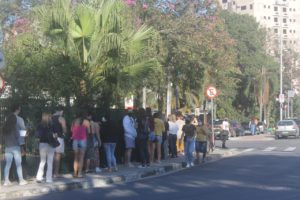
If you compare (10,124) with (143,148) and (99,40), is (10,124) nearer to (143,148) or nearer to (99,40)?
(99,40)

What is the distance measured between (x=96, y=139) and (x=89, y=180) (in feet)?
5.95

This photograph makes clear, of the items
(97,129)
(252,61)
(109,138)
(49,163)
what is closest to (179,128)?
(109,138)

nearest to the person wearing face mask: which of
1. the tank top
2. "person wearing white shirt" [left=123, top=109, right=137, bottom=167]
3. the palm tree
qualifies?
"person wearing white shirt" [left=123, top=109, right=137, bottom=167]

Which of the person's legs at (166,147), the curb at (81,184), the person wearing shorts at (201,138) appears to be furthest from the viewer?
the person's legs at (166,147)

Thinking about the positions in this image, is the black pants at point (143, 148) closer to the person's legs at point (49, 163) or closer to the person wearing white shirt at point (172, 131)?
the person wearing white shirt at point (172, 131)

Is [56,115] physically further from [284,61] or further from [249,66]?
[284,61]

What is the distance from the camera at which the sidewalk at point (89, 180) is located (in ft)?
48.0

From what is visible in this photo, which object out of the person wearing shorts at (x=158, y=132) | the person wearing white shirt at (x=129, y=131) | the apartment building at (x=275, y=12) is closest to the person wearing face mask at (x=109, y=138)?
the person wearing white shirt at (x=129, y=131)

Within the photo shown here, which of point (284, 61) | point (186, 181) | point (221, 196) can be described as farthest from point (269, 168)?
point (284, 61)

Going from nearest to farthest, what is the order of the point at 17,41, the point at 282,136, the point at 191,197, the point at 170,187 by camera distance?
→ 1. the point at 191,197
2. the point at 170,187
3. the point at 17,41
4. the point at 282,136

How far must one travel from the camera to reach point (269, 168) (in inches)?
787

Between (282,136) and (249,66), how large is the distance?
24.5m

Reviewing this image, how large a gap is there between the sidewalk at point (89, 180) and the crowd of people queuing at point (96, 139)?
0.32 meters

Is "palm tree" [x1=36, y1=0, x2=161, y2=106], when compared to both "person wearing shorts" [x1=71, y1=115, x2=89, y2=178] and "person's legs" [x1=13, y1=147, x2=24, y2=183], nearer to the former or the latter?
"person wearing shorts" [x1=71, y1=115, x2=89, y2=178]
